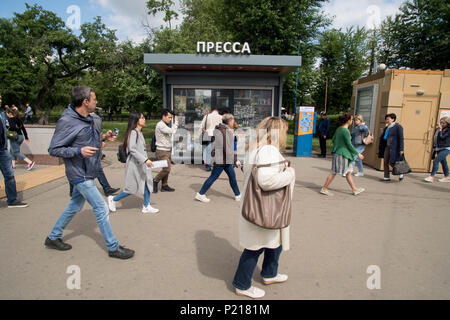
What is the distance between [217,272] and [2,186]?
565 cm

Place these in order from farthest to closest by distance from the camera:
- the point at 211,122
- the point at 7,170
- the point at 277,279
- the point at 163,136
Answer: the point at 211,122, the point at 163,136, the point at 7,170, the point at 277,279

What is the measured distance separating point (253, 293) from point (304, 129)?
9.05 metres

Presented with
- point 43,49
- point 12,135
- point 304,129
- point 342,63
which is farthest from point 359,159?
point 342,63

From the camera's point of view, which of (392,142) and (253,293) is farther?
(392,142)

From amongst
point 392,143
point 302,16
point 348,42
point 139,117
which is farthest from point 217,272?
point 348,42

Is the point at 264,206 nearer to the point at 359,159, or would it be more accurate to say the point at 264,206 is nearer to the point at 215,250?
the point at 215,250

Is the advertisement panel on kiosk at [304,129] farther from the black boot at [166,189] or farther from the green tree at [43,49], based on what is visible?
the green tree at [43,49]

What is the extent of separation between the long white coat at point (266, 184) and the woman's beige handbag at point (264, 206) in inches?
2.0

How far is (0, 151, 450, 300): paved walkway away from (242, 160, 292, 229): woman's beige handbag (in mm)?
807

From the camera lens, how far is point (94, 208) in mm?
3213

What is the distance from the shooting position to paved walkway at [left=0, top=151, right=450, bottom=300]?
9.11 feet

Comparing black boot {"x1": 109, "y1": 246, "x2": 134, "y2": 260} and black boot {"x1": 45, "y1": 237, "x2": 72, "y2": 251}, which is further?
black boot {"x1": 45, "y1": 237, "x2": 72, "y2": 251}

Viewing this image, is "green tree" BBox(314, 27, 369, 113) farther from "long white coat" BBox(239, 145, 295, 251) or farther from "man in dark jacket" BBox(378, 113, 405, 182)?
"long white coat" BBox(239, 145, 295, 251)

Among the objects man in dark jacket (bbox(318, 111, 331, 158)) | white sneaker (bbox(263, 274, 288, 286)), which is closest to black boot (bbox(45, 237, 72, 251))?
white sneaker (bbox(263, 274, 288, 286))
